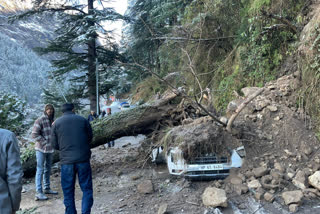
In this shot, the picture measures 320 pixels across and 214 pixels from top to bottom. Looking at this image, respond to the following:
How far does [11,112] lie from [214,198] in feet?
23.8

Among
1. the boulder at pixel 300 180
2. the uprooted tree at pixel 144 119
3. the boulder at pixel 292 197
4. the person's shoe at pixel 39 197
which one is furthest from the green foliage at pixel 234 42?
the person's shoe at pixel 39 197

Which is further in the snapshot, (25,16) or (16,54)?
(16,54)

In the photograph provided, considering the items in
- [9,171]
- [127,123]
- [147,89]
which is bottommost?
[9,171]

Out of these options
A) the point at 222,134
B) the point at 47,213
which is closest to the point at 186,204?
the point at 222,134

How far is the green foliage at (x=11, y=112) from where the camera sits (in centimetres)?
769

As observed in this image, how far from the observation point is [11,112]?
805 cm

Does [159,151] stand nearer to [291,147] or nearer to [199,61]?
[291,147]

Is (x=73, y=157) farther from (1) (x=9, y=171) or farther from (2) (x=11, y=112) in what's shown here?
(2) (x=11, y=112)

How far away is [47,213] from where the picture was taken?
4.41m

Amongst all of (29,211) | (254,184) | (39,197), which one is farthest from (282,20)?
(29,211)

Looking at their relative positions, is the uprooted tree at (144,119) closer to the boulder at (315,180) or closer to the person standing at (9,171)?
the boulder at (315,180)

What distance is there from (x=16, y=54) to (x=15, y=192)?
1473 inches

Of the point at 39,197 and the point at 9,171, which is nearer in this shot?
the point at 9,171

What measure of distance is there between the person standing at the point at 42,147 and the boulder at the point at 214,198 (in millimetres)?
3268
